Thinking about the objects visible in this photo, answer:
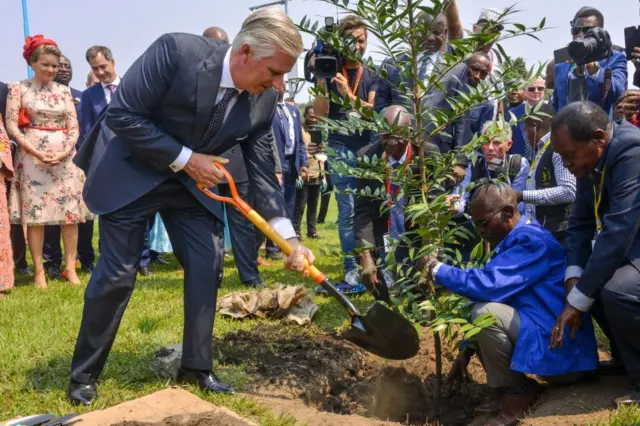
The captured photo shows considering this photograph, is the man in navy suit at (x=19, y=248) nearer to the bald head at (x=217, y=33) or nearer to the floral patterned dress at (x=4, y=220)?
the floral patterned dress at (x=4, y=220)

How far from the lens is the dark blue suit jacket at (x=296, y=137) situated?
827cm

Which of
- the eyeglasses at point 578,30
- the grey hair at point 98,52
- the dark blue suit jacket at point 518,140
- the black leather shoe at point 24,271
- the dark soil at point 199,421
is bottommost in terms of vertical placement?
the black leather shoe at point 24,271

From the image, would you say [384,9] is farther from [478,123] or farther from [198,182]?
[478,123]

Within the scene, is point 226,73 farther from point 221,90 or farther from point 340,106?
point 340,106

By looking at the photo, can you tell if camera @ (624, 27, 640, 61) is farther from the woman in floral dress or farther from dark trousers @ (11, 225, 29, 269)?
dark trousers @ (11, 225, 29, 269)

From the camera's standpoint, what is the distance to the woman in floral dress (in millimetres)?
6703

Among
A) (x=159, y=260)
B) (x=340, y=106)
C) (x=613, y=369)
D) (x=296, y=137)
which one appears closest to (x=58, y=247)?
(x=159, y=260)

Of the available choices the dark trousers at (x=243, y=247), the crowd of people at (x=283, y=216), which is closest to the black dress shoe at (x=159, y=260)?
the dark trousers at (x=243, y=247)

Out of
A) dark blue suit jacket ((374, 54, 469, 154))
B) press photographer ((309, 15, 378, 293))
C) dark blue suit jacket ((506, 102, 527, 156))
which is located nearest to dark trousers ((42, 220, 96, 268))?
press photographer ((309, 15, 378, 293))

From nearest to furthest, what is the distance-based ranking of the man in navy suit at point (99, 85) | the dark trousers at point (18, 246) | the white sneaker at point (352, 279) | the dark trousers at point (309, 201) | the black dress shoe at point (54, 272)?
the white sneaker at point (352, 279) < the man in navy suit at point (99, 85) < the black dress shoe at point (54, 272) < the dark trousers at point (18, 246) < the dark trousers at point (309, 201)

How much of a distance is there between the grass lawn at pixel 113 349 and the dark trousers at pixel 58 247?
0.64m

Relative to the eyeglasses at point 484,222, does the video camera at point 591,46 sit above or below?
above

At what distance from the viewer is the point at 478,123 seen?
6000mm

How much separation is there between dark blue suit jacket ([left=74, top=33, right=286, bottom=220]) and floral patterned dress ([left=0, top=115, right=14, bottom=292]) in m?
3.01
